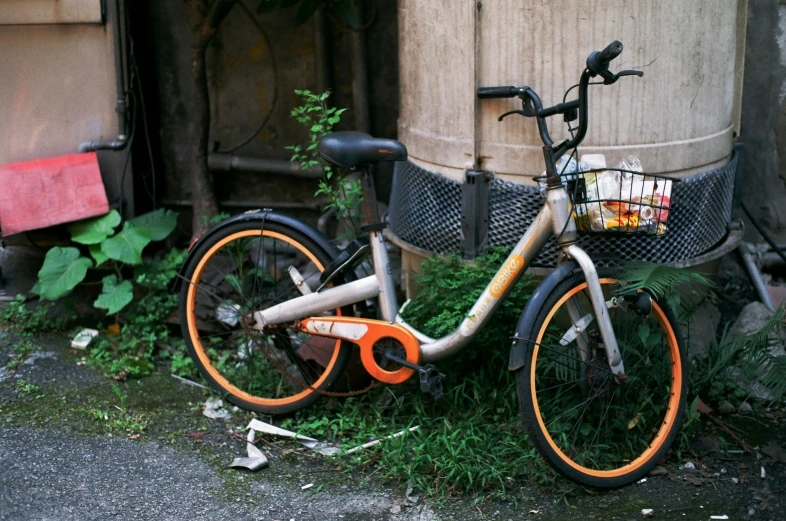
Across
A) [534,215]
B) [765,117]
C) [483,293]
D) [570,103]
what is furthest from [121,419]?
[765,117]

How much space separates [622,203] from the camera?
3598mm

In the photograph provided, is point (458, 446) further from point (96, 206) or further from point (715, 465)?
point (96, 206)

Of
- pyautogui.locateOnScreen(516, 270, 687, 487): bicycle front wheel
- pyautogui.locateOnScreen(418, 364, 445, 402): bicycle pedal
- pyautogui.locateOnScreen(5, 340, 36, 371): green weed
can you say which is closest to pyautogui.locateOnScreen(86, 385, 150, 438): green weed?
pyautogui.locateOnScreen(5, 340, 36, 371): green weed

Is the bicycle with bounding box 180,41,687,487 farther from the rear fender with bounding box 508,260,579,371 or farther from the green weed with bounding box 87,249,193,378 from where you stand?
the green weed with bounding box 87,249,193,378

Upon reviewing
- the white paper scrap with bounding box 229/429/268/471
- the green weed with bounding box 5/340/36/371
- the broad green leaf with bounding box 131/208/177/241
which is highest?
the broad green leaf with bounding box 131/208/177/241

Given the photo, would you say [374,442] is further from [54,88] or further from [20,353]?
[54,88]

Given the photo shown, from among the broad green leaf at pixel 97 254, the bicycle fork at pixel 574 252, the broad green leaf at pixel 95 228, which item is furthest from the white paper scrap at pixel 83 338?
the bicycle fork at pixel 574 252

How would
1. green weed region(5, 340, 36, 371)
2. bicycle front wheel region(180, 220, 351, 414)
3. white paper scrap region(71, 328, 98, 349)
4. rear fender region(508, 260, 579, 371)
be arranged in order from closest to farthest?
rear fender region(508, 260, 579, 371)
bicycle front wheel region(180, 220, 351, 414)
green weed region(5, 340, 36, 371)
white paper scrap region(71, 328, 98, 349)

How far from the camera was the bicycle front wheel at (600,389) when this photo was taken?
3654 millimetres

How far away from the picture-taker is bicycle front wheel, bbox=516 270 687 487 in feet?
12.0

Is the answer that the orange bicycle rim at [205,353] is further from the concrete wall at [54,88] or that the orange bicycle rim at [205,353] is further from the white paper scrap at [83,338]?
the concrete wall at [54,88]

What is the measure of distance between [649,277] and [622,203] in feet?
1.07

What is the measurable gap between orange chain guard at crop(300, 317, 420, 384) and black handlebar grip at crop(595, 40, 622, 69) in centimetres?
146

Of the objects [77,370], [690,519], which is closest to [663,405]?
[690,519]
